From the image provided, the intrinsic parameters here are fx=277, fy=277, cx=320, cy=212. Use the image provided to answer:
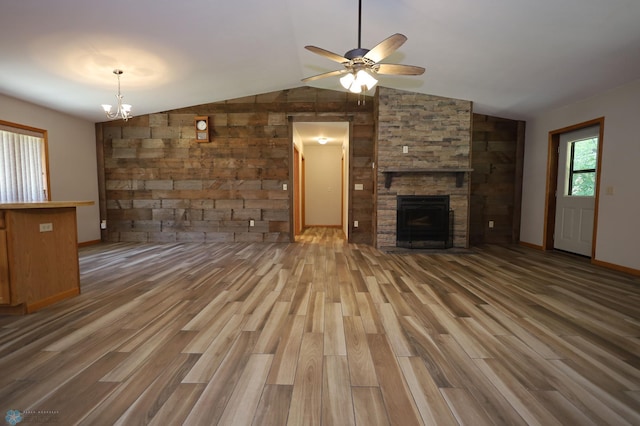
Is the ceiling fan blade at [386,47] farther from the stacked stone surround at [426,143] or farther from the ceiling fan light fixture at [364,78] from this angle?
the stacked stone surround at [426,143]

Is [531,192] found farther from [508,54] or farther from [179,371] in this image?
[179,371]

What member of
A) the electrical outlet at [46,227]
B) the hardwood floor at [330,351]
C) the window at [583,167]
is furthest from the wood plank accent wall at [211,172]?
the window at [583,167]

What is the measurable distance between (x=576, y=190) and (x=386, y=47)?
4336 mm

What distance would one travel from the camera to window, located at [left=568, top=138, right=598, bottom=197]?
4242 millimetres

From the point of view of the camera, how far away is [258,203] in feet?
18.7

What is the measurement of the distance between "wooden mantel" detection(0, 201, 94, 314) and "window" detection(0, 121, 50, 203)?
→ 2.69 meters

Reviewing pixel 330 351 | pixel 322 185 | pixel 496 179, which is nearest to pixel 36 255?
pixel 330 351

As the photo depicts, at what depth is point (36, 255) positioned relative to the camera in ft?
7.72

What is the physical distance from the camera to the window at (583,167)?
13.9ft

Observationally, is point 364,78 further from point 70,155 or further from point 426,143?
point 70,155

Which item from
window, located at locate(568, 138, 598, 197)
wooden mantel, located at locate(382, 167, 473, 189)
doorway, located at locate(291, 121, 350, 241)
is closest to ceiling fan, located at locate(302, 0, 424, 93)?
wooden mantel, located at locate(382, 167, 473, 189)

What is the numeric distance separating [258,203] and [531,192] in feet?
17.4

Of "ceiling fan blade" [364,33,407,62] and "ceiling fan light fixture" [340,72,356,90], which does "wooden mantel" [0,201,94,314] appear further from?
"ceiling fan blade" [364,33,407,62]

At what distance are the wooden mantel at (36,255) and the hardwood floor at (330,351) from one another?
0.54 feet
